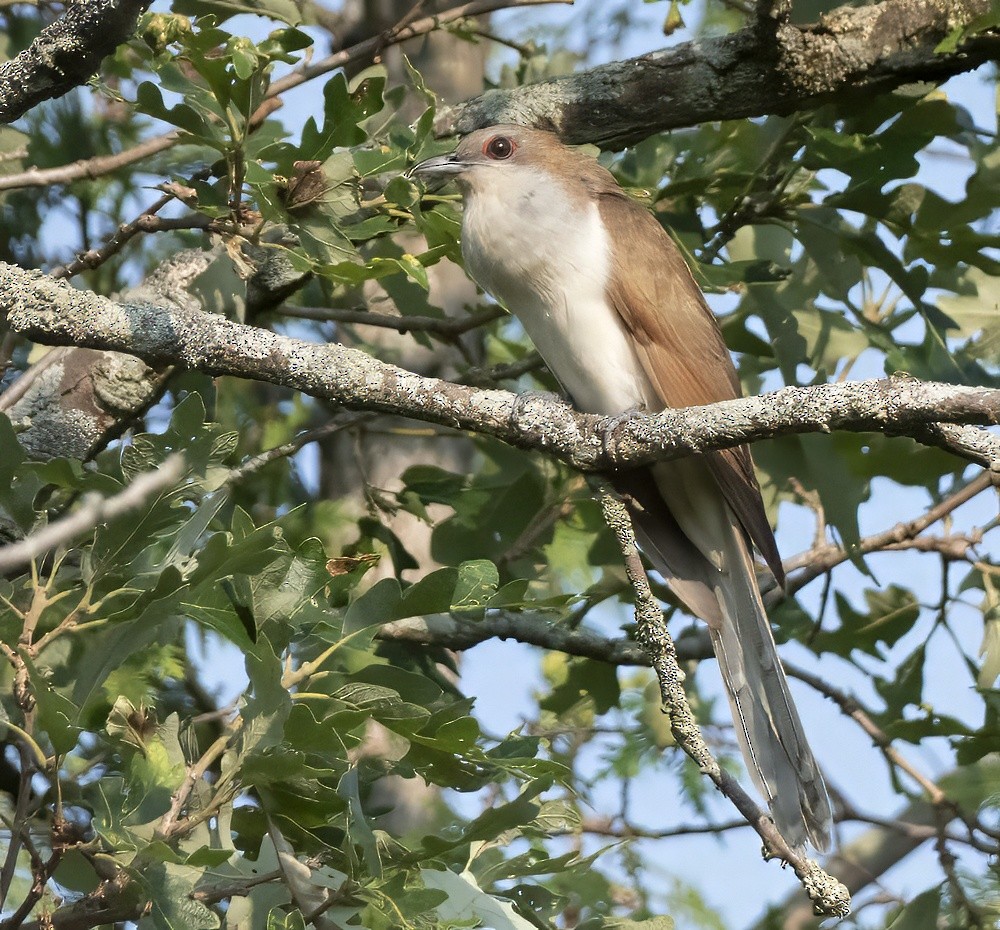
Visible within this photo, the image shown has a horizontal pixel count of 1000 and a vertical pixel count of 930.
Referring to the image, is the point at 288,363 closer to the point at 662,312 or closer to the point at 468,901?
the point at 468,901

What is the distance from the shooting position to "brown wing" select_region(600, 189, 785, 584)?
3.69m

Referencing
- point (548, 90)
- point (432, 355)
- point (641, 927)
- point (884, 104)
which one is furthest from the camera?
point (432, 355)

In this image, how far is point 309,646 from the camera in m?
2.49

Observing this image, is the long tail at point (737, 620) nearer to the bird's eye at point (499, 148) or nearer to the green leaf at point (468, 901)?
the green leaf at point (468, 901)

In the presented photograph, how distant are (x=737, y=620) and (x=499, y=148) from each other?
1.67 meters

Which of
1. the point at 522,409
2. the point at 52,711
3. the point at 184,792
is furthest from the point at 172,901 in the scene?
the point at 522,409

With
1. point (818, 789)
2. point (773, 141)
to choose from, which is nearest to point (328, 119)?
point (773, 141)

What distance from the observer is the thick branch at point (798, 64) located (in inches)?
138

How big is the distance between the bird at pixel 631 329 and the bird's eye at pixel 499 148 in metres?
0.01

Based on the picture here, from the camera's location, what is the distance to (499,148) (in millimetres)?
3967

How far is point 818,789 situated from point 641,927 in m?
0.78

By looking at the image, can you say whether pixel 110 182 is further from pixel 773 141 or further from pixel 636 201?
pixel 773 141

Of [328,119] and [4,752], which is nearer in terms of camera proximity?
[328,119]

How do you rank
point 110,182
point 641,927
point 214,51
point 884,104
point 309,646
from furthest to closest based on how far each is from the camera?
point 110,182 < point 884,104 < point 214,51 < point 641,927 < point 309,646
